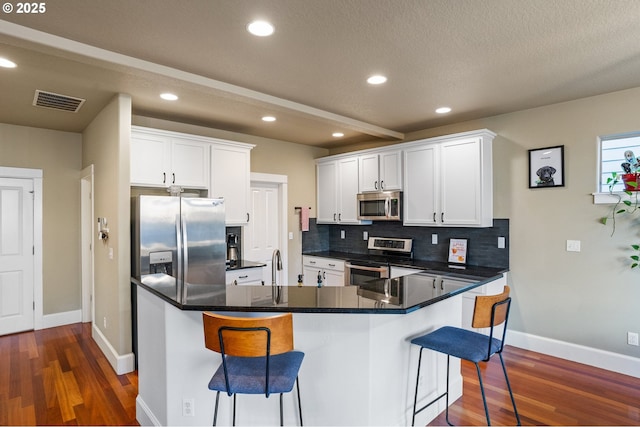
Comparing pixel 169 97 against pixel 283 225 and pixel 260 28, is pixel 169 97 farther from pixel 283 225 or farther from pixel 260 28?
pixel 283 225

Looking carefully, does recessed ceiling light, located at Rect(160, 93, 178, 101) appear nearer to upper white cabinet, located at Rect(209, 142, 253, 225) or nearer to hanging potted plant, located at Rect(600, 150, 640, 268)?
upper white cabinet, located at Rect(209, 142, 253, 225)

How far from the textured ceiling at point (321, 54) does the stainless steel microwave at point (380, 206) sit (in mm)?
1225

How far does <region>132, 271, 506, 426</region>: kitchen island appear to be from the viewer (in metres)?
2.00

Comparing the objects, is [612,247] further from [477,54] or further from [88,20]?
[88,20]

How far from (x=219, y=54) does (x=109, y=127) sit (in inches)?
68.2

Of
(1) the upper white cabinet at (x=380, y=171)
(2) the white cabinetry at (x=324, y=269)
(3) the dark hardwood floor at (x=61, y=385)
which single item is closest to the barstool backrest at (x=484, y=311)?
(3) the dark hardwood floor at (x=61, y=385)

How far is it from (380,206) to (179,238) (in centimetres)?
262

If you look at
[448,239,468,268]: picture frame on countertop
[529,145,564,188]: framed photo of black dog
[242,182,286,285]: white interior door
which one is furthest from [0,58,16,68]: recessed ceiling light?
[529,145,564,188]: framed photo of black dog

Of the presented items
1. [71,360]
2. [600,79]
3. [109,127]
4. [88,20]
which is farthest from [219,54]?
[71,360]

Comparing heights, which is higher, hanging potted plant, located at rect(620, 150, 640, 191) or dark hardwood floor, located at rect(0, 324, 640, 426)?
hanging potted plant, located at rect(620, 150, 640, 191)

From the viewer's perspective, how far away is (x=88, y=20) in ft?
6.72

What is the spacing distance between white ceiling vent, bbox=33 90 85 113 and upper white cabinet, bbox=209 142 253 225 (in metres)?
1.39

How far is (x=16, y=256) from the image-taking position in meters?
4.46

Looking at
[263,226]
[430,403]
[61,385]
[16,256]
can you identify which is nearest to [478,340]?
[430,403]
